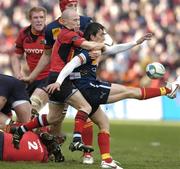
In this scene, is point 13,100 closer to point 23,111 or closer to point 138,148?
point 23,111

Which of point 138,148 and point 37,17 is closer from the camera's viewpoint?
point 37,17

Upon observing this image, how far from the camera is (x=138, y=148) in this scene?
45.8ft

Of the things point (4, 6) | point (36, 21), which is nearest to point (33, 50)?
point (36, 21)

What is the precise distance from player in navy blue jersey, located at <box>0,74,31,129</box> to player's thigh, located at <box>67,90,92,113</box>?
1178mm

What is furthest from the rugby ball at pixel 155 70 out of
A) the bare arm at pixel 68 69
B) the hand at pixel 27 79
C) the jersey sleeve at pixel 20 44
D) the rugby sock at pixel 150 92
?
the jersey sleeve at pixel 20 44

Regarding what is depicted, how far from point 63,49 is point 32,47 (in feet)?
8.52

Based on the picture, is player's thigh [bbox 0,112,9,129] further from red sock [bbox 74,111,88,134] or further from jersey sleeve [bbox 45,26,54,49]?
red sock [bbox 74,111,88,134]

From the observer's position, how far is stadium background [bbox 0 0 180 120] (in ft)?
79.1

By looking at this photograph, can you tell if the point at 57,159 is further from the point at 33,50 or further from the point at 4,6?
the point at 4,6

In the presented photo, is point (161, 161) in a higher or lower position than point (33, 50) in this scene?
lower

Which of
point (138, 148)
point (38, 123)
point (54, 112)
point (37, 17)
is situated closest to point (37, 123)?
point (38, 123)

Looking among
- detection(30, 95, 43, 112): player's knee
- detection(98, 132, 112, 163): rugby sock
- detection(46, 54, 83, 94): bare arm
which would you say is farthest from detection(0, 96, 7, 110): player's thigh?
detection(98, 132, 112, 163): rugby sock

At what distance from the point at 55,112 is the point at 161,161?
1.87 m

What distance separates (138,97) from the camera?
9.50 metres
